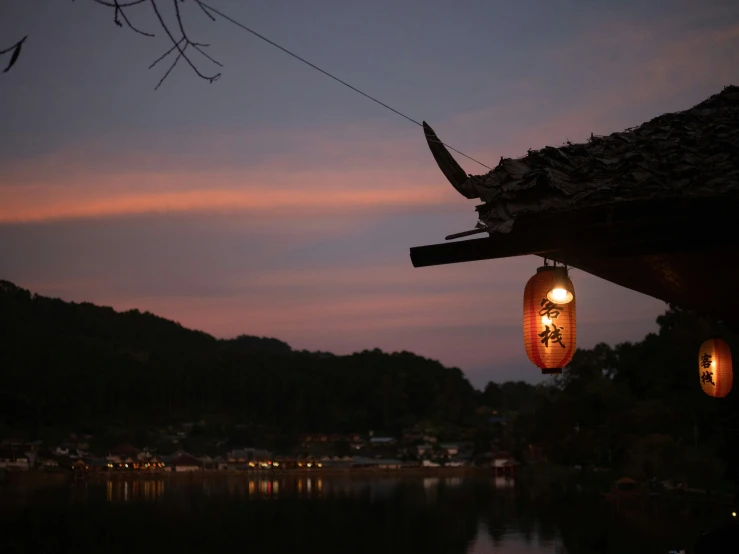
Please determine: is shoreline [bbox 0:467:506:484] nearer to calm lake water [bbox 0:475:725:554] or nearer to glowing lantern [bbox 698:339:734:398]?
calm lake water [bbox 0:475:725:554]

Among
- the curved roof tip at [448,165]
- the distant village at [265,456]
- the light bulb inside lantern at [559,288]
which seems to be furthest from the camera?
the distant village at [265,456]

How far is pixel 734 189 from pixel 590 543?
17.2 m

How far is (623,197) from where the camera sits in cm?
306

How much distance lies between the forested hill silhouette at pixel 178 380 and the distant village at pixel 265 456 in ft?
12.8

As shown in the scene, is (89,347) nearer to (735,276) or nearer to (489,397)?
(489,397)

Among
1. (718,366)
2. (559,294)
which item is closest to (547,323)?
(559,294)

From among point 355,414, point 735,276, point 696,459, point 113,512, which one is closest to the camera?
point 735,276

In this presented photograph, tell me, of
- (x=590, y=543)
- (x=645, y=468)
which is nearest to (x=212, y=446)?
(x=645, y=468)

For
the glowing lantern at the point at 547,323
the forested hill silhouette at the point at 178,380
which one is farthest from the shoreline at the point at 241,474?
the glowing lantern at the point at 547,323

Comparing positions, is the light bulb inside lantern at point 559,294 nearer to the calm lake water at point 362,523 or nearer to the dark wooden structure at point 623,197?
the dark wooden structure at point 623,197

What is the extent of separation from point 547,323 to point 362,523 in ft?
78.3

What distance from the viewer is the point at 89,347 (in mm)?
87125

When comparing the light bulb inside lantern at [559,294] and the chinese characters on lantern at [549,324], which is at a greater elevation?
the light bulb inside lantern at [559,294]

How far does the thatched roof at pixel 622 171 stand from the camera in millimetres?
3041
